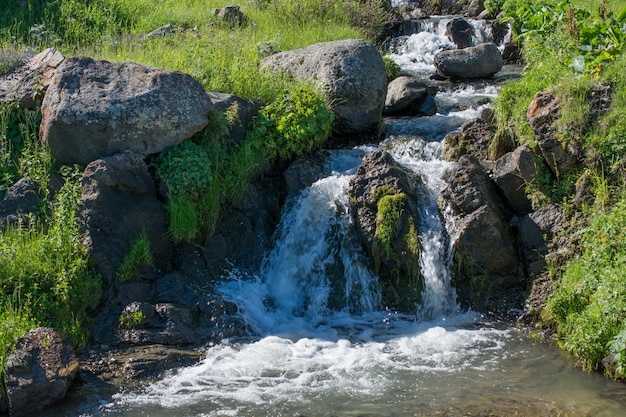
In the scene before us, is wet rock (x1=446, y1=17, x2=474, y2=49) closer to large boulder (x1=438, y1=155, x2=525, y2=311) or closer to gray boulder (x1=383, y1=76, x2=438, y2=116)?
gray boulder (x1=383, y1=76, x2=438, y2=116)

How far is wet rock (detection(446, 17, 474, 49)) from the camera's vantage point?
20.1 metres

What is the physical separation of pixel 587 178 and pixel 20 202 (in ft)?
24.7

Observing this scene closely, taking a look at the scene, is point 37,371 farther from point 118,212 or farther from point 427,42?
point 427,42

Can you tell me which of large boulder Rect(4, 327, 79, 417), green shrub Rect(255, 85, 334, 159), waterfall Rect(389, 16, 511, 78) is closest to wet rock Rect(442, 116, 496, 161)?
green shrub Rect(255, 85, 334, 159)

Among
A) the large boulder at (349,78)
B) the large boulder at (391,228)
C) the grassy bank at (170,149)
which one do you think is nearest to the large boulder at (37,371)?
the grassy bank at (170,149)

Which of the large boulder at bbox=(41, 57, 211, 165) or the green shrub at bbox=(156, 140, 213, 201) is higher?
the large boulder at bbox=(41, 57, 211, 165)

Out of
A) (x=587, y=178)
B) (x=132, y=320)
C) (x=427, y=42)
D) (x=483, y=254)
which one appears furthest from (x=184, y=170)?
(x=427, y=42)

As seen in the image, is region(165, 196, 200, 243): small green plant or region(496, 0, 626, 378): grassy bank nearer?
region(496, 0, 626, 378): grassy bank

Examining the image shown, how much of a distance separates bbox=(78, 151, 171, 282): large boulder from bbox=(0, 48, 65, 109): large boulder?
6.18ft

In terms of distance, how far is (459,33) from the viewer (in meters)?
20.1

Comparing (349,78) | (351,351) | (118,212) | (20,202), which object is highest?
(349,78)

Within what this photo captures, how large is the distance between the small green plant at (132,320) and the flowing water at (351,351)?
0.98 meters

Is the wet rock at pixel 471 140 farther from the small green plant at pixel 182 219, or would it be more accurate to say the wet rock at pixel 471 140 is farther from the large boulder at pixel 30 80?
the large boulder at pixel 30 80

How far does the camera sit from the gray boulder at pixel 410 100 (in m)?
14.4
